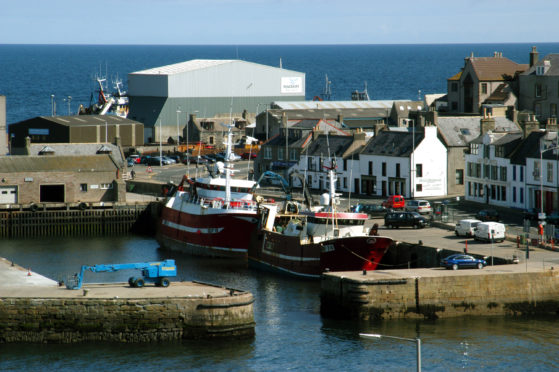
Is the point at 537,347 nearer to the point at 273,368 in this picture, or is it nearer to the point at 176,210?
the point at 273,368

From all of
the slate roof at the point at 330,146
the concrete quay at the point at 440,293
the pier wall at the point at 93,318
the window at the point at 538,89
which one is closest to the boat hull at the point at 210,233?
the slate roof at the point at 330,146

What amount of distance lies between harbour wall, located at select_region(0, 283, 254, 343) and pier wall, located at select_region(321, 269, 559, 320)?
24.2 feet

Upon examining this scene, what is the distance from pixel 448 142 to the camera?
90.7 m

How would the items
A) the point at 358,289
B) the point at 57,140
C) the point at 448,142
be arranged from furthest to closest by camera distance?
1. the point at 57,140
2. the point at 448,142
3. the point at 358,289

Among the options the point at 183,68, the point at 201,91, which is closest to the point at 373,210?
the point at 201,91

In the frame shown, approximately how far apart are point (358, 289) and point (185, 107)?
3799 inches

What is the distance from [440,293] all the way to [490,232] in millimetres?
12179

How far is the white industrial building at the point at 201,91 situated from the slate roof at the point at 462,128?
50.5 metres

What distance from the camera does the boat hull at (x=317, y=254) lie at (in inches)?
2448

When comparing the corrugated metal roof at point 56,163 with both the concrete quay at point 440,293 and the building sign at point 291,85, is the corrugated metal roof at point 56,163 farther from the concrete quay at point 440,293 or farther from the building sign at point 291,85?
the building sign at point 291,85

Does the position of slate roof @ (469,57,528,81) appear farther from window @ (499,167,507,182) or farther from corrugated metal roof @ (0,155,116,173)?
corrugated metal roof @ (0,155,116,173)

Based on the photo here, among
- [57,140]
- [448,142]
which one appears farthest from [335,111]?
[448,142]

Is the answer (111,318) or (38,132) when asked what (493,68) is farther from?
(111,318)

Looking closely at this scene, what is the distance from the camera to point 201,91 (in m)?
150
